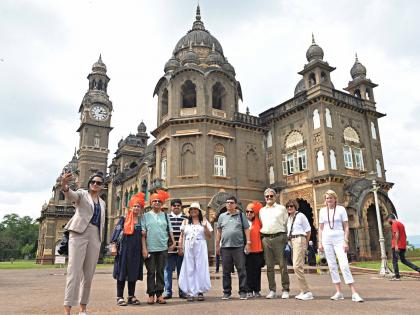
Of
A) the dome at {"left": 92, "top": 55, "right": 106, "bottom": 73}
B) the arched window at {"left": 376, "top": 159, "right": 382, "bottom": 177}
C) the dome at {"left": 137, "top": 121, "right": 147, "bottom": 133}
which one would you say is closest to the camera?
the arched window at {"left": 376, "top": 159, "right": 382, "bottom": 177}

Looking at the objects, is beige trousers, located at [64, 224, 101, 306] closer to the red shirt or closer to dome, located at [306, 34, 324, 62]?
the red shirt

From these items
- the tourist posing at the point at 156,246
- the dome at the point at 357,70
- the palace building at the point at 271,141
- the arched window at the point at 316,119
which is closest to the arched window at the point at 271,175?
the palace building at the point at 271,141

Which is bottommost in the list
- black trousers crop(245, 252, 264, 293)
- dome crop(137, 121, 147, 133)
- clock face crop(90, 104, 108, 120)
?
black trousers crop(245, 252, 264, 293)

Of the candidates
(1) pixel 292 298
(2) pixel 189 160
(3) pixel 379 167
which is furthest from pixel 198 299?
(3) pixel 379 167

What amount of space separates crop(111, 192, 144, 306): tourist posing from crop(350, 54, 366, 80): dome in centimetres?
2668

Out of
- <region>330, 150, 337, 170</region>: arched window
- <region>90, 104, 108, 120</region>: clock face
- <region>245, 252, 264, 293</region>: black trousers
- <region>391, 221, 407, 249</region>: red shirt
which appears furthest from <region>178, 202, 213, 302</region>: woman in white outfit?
<region>90, 104, 108, 120</region>: clock face

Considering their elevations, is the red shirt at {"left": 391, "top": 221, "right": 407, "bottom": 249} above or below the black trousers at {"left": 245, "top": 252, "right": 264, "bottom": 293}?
above

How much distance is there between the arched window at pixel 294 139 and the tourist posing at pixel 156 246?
1988cm

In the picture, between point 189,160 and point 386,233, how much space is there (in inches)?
573

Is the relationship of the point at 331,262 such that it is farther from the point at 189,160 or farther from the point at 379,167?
the point at 379,167

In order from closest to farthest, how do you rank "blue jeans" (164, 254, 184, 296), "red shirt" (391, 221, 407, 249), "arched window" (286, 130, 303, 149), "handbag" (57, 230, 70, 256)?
"handbag" (57, 230, 70, 256), "blue jeans" (164, 254, 184, 296), "red shirt" (391, 221, 407, 249), "arched window" (286, 130, 303, 149)

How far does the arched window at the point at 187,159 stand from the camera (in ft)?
80.8

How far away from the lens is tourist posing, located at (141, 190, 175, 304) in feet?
22.4

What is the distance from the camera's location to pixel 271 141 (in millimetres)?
27828
